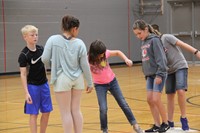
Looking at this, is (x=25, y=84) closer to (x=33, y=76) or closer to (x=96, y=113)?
(x=33, y=76)

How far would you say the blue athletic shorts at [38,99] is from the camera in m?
5.53

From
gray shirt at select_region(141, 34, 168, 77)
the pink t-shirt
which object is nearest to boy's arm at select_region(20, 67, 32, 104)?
the pink t-shirt

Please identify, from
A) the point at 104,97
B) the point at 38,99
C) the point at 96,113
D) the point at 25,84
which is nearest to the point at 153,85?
the point at 104,97

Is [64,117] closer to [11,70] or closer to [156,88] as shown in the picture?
[156,88]

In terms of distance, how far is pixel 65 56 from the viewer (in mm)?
4988

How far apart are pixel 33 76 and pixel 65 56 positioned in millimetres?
779


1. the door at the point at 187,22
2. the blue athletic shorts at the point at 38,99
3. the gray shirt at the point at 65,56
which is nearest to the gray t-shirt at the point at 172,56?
the gray shirt at the point at 65,56

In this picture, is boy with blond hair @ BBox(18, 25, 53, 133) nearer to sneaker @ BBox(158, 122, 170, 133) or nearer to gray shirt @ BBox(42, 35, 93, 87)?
gray shirt @ BBox(42, 35, 93, 87)

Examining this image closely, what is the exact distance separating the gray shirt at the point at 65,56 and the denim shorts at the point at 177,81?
1848mm

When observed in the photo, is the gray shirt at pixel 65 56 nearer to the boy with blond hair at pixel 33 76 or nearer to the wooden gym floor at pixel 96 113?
the boy with blond hair at pixel 33 76

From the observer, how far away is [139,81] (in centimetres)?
1472

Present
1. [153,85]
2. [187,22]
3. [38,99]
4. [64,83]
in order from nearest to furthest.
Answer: [64,83]
[38,99]
[153,85]
[187,22]

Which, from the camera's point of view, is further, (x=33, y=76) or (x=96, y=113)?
(x=96, y=113)

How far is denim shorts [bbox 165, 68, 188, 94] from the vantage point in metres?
6.35
